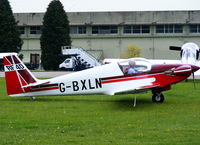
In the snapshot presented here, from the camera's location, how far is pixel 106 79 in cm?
1777

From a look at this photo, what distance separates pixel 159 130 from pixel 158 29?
64.1 meters

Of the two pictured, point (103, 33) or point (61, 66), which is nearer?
point (61, 66)

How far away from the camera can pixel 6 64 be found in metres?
18.0

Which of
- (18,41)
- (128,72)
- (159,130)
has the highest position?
(18,41)

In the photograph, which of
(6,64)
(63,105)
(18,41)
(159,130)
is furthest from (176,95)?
(18,41)

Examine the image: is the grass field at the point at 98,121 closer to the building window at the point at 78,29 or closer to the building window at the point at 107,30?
the building window at the point at 107,30

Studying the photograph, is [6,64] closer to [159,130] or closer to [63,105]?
[63,105]

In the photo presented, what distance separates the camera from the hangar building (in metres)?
73.6

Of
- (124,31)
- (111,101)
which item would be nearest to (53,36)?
(124,31)

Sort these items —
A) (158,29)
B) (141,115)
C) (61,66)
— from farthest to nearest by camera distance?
(158,29) < (61,66) < (141,115)

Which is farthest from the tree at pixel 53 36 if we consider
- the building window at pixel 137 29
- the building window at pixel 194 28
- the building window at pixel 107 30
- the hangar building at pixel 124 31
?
the building window at pixel 194 28

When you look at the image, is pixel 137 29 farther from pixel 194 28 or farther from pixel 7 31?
pixel 7 31

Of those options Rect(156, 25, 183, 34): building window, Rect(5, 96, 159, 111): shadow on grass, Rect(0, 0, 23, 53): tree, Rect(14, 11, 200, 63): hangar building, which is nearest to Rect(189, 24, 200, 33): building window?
Rect(14, 11, 200, 63): hangar building

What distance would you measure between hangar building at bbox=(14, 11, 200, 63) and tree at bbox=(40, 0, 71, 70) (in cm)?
795
